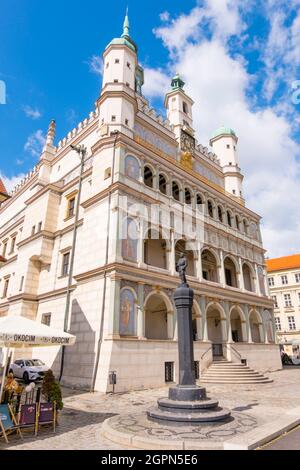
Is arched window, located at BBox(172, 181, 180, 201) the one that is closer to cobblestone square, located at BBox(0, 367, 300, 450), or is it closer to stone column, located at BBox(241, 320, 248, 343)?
stone column, located at BBox(241, 320, 248, 343)

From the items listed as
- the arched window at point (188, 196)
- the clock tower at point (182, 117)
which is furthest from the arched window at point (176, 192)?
the clock tower at point (182, 117)

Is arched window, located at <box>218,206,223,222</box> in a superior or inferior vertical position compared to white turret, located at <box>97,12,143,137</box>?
inferior

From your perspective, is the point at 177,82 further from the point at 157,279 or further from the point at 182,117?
the point at 157,279

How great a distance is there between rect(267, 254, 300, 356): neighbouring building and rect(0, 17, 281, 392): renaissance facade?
27.0 m

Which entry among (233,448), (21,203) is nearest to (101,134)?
(21,203)

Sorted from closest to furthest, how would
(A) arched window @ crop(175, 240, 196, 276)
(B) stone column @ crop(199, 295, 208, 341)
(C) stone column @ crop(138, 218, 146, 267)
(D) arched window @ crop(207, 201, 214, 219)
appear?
1. (C) stone column @ crop(138, 218, 146, 267)
2. (B) stone column @ crop(199, 295, 208, 341)
3. (A) arched window @ crop(175, 240, 196, 276)
4. (D) arched window @ crop(207, 201, 214, 219)

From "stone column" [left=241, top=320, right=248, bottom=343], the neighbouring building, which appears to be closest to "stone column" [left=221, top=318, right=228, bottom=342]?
"stone column" [left=241, top=320, right=248, bottom=343]

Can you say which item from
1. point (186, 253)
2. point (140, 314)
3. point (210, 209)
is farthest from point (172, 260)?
point (210, 209)

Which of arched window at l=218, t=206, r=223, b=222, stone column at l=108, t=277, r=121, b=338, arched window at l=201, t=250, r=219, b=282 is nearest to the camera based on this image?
stone column at l=108, t=277, r=121, b=338

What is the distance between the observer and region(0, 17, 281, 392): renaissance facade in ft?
59.4

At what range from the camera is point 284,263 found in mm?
61375

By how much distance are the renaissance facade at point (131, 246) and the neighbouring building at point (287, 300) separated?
Result: 26984mm

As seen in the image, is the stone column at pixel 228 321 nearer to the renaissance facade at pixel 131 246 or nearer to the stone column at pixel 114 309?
the renaissance facade at pixel 131 246

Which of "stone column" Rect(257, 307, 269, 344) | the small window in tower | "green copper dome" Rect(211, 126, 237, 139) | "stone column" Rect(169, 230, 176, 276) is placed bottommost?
"stone column" Rect(257, 307, 269, 344)
